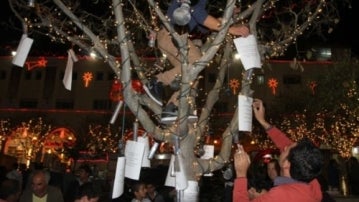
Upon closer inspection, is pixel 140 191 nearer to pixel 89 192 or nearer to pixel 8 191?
pixel 89 192

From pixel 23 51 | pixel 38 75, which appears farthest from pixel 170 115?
pixel 38 75

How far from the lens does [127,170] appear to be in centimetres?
360

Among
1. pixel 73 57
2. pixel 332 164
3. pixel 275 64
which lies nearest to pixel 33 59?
pixel 275 64

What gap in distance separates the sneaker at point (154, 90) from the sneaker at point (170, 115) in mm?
271

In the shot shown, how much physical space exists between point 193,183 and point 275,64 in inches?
1508

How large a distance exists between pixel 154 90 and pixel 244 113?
1060mm

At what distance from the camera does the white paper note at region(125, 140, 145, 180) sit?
139 inches

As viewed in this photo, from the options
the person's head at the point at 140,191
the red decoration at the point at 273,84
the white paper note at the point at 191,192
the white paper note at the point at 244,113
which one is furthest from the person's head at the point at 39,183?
the red decoration at the point at 273,84

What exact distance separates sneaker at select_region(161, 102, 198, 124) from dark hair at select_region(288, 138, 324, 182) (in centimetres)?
107

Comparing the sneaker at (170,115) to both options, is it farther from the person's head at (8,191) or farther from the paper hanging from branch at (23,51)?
the person's head at (8,191)

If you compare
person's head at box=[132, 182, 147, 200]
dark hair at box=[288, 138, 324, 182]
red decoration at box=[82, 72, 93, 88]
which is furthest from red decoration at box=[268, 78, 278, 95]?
dark hair at box=[288, 138, 324, 182]

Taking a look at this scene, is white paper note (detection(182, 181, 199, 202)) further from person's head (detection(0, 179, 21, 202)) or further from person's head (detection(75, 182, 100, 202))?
person's head (detection(0, 179, 21, 202))

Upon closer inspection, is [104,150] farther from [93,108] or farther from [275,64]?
[275,64]

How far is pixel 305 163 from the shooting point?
310cm
